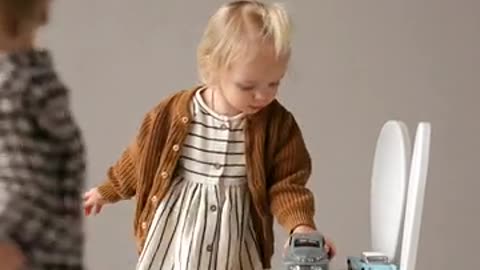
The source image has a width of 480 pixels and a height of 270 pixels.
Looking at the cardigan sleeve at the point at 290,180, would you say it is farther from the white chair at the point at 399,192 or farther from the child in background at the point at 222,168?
the white chair at the point at 399,192

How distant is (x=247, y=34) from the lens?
122cm

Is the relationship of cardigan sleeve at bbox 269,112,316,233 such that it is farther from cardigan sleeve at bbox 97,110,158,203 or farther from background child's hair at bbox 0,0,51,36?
background child's hair at bbox 0,0,51,36

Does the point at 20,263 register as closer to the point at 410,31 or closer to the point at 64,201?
the point at 64,201

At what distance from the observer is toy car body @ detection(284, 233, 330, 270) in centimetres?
120

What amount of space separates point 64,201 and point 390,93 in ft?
3.49

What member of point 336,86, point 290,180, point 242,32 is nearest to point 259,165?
point 290,180

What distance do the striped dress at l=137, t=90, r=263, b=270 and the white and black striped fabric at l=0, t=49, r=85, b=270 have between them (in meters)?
0.38

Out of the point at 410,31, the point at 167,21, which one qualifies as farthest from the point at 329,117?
the point at 167,21

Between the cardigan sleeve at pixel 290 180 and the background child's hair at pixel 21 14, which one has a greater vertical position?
the background child's hair at pixel 21 14

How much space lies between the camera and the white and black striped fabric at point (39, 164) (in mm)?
818

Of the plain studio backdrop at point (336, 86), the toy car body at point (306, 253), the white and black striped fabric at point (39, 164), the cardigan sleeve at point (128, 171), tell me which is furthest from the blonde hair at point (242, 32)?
the plain studio backdrop at point (336, 86)

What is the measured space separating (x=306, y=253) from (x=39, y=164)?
45 cm

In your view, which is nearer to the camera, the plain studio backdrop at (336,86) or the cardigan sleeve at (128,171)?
the cardigan sleeve at (128,171)

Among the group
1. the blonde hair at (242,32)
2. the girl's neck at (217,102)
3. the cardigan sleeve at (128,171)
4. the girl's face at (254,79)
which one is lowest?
the cardigan sleeve at (128,171)
